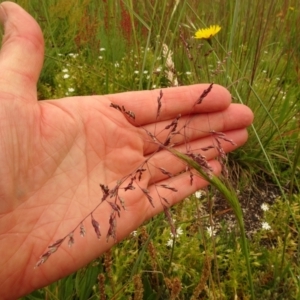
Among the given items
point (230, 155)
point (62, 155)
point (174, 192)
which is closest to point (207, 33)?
point (174, 192)

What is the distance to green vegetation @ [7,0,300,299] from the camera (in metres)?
1.49

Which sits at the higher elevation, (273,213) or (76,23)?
(76,23)

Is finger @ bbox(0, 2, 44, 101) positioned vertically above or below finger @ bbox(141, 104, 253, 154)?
above

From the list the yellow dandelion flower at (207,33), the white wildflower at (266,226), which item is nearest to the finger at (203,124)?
the yellow dandelion flower at (207,33)

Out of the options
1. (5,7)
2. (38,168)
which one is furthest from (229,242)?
(5,7)

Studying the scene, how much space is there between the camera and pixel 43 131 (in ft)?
4.77

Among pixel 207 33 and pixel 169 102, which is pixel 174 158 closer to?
pixel 169 102

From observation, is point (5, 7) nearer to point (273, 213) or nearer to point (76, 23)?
point (273, 213)

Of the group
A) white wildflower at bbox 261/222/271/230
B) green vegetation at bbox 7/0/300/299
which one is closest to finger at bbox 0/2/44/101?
green vegetation at bbox 7/0/300/299

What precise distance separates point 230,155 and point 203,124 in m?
0.90

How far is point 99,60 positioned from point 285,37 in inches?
48.4

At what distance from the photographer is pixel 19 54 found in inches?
58.1

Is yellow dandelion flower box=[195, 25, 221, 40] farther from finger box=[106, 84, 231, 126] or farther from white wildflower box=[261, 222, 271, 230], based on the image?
white wildflower box=[261, 222, 271, 230]

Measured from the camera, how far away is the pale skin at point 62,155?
4.49 ft
